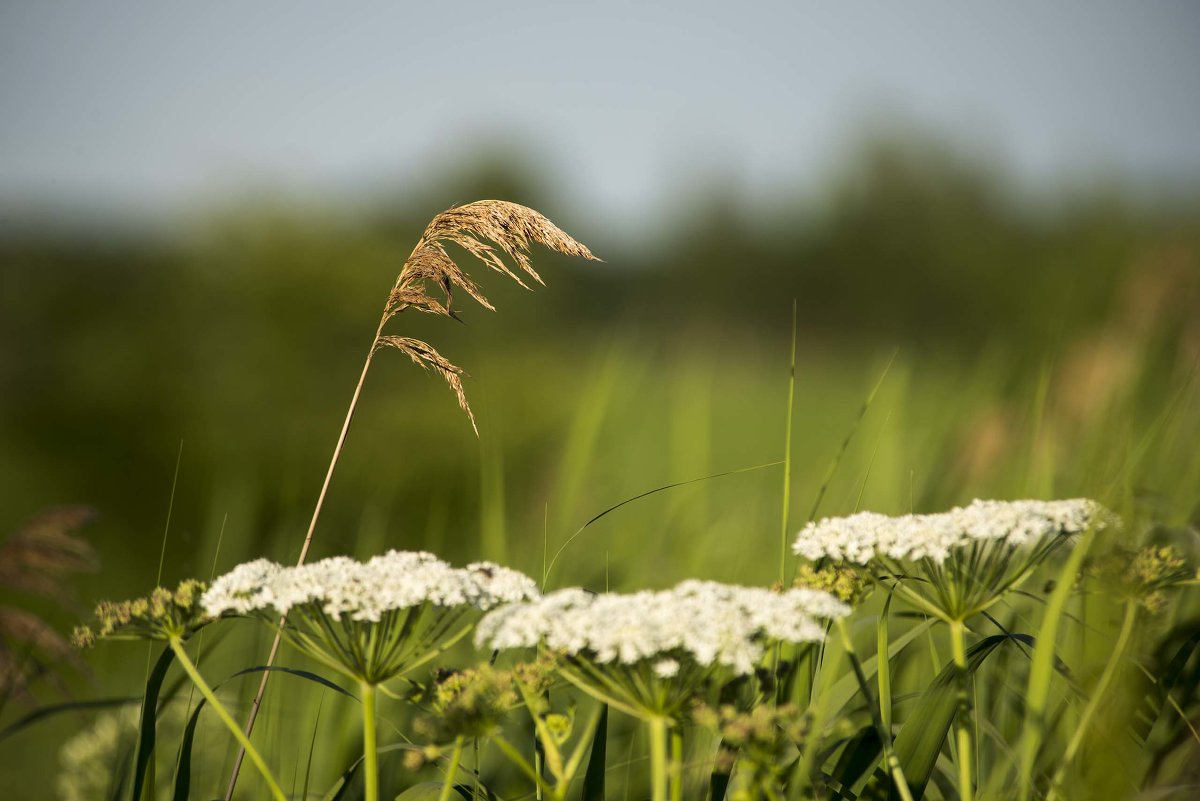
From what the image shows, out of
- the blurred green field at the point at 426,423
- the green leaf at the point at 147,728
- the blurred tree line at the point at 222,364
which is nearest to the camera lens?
the green leaf at the point at 147,728

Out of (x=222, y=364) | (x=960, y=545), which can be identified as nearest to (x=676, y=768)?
(x=960, y=545)

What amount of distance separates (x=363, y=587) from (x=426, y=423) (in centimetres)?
889

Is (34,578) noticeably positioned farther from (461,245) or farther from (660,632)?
(660,632)

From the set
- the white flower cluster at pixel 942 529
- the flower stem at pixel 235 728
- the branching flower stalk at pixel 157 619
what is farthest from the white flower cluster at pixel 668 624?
the branching flower stalk at pixel 157 619

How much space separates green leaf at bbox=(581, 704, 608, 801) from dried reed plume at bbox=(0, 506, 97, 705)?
92 cm

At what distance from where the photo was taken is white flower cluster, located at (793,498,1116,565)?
1.20m

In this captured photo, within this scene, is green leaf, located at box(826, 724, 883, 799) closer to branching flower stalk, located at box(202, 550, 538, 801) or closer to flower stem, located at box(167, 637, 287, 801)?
branching flower stalk, located at box(202, 550, 538, 801)

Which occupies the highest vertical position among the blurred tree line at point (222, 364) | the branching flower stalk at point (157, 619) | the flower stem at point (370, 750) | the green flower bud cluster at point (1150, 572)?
the green flower bud cluster at point (1150, 572)

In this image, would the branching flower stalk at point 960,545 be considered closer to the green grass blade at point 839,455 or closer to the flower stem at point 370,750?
the green grass blade at point 839,455

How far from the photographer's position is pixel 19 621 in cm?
178

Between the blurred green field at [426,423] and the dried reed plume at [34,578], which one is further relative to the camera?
the blurred green field at [426,423]

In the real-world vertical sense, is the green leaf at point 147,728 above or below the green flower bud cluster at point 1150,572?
below

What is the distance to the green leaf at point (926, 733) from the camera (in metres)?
1.28

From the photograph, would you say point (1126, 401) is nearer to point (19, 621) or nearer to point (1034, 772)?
point (1034, 772)
